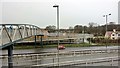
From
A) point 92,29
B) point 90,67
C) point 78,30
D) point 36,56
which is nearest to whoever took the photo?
point 90,67

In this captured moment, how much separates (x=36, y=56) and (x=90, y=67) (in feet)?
30.9

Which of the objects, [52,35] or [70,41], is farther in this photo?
[70,41]

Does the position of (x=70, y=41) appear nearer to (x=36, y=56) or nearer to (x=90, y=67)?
(x=36, y=56)

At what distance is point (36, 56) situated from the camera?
25.5 metres

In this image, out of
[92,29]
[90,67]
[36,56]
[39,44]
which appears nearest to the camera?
[90,67]

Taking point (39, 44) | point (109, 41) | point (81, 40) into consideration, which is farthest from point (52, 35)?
point (109, 41)

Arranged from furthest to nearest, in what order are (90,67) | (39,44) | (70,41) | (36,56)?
(70,41), (39,44), (36,56), (90,67)

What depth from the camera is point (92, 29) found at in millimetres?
80375

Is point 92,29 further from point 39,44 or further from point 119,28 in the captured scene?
point 39,44

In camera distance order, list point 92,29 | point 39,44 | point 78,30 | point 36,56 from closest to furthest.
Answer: point 36,56
point 39,44
point 92,29
point 78,30

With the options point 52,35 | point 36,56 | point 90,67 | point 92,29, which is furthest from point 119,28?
point 90,67

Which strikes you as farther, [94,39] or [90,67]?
[94,39]

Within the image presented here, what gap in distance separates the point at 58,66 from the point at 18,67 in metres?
3.26

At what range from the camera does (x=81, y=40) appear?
63.9 meters
